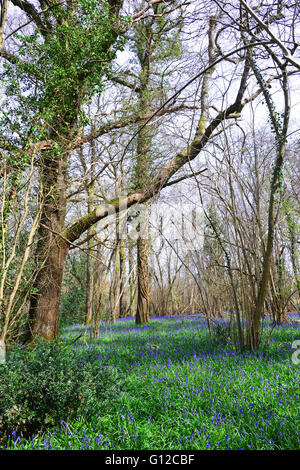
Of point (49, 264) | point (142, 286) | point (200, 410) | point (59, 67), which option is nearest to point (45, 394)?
point (200, 410)

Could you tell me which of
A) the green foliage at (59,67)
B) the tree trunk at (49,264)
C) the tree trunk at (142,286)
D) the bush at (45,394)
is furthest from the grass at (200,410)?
the tree trunk at (142,286)

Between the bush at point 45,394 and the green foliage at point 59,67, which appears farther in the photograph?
the green foliage at point 59,67

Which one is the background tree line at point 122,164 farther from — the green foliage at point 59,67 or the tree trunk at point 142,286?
the tree trunk at point 142,286

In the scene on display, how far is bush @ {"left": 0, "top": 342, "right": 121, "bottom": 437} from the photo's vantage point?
7.64 feet

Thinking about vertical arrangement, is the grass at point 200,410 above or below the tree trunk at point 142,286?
below

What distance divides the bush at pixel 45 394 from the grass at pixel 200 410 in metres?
0.10

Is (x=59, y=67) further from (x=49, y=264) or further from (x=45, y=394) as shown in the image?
(x=45, y=394)

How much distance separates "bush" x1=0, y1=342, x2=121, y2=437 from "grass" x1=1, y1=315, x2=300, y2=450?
97 mm

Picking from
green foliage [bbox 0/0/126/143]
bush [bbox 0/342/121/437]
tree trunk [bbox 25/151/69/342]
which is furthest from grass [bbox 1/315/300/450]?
green foliage [bbox 0/0/126/143]

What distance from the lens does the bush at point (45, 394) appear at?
7.64 ft

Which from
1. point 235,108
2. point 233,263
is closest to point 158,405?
point 233,263

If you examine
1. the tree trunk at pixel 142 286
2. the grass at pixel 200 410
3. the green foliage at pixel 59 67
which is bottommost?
the grass at pixel 200 410

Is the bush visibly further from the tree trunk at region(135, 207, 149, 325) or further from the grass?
the tree trunk at region(135, 207, 149, 325)
